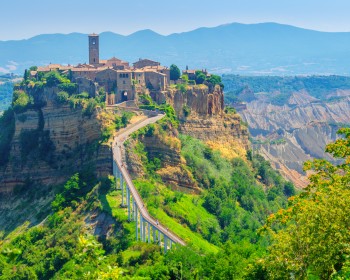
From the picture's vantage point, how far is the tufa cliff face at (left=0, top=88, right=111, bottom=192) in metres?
59.0

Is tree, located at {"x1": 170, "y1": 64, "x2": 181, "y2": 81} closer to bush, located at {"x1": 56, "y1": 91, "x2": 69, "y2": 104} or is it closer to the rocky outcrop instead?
the rocky outcrop

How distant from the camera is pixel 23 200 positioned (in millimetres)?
59938

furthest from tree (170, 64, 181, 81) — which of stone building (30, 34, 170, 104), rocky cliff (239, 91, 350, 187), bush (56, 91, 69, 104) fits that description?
rocky cliff (239, 91, 350, 187)

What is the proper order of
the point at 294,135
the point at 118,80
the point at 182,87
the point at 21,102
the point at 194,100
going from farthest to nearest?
1. the point at 294,135
2. the point at 194,100
3. the point at 182,87
4. the point at 118,80
5. the point at 21,102

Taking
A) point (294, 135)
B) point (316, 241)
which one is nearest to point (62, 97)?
point (316, 241)

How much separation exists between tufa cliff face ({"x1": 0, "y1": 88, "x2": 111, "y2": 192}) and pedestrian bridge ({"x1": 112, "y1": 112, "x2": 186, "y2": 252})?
4.48 m

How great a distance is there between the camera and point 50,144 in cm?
6147

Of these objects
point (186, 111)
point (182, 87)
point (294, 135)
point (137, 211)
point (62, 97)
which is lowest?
point (294, 135)

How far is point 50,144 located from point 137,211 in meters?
18.8

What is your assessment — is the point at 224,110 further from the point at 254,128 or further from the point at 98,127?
the point at 254,128

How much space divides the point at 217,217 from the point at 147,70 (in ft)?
71.3

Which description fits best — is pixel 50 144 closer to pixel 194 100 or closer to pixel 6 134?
pixel 6 134

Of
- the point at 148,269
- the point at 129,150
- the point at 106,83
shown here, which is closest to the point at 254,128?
the point at 106,83

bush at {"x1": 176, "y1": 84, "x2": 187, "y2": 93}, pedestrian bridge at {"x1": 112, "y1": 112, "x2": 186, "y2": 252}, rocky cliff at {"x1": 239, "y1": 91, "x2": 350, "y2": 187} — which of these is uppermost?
bush at {"x1": 176, "y1": 84, "x2": 187, "y2": 93}
